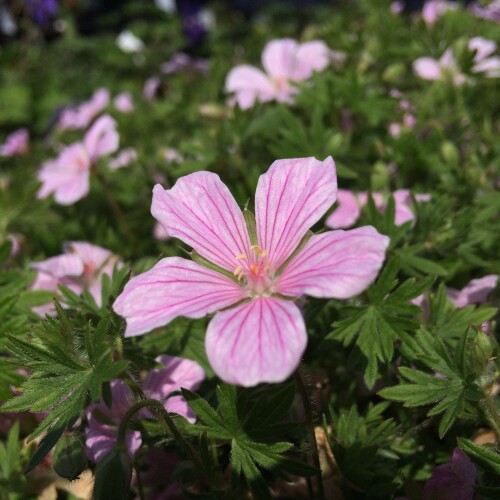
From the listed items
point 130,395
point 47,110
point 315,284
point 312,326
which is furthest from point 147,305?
point 47,110

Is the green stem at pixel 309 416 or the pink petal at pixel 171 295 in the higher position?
the pink petal at pixel 171 295

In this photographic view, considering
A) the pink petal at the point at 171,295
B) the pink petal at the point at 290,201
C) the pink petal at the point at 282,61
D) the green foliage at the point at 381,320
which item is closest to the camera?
the pink petal at the point at 171,295

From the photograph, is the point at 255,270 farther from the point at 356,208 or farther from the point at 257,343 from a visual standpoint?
the point at 356,208

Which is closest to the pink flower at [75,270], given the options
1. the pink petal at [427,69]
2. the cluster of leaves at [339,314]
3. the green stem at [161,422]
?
the cluster of leaves at [339,314]

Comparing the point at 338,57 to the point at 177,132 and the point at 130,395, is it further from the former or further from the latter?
the point at 130,395

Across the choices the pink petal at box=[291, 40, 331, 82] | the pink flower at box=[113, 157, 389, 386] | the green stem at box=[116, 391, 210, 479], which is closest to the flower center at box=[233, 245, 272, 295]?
the pink flower at box=[113, 157, 389, 386]

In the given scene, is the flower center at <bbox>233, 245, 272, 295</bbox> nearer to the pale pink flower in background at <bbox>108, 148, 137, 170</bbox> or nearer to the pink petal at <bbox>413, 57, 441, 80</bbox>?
the pink petal at <bbox>413, 57, 441, 80</bbox>

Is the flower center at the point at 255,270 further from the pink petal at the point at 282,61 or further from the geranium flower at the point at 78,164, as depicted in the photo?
the pink petal at the point at 282,61
